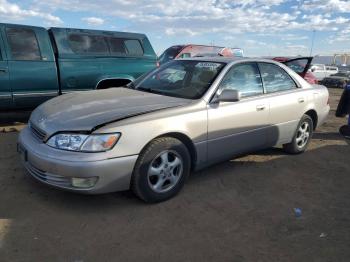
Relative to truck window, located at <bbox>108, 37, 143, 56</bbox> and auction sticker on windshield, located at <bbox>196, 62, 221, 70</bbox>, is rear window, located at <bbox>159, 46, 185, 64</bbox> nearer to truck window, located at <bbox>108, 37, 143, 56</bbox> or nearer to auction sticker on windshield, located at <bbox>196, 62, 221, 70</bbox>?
truck window, located at <bbox>108, 37, 143, 56</bbox>

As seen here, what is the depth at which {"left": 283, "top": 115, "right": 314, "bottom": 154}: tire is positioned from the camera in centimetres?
566

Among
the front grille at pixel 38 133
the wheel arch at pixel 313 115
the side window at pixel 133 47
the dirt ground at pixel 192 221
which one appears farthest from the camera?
the side window at pixel 133 47

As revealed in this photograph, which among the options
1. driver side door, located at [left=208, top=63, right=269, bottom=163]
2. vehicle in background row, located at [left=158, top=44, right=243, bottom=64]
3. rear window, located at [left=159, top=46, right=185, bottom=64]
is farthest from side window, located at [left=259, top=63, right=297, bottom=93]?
rear window, located at [left=159, top=46, right=185, bottom=64]

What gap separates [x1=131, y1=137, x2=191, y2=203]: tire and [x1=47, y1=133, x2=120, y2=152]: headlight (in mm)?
366

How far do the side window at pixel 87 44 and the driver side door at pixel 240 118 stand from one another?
12.0 feet

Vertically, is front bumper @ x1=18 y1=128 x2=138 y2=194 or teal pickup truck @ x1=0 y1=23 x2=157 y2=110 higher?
teal pickup truck @ x1=0 y1=23 x2=157 y2=110

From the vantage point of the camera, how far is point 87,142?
330 centimetres

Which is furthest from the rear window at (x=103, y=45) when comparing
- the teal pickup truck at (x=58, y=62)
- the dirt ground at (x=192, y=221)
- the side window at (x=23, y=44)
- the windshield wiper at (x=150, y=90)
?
the dirt ground at (x=192, y=221)

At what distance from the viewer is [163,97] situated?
424 cm

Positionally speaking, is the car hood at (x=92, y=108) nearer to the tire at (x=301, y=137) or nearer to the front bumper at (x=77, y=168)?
the front bumper at (x=77, y=168)

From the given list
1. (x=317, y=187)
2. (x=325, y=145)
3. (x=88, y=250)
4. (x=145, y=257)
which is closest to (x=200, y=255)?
(x=145, y=257)

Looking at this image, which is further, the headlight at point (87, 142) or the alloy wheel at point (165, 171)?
the alloy wheel at point (165, 171)

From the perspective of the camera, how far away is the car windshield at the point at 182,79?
4340 millimetres

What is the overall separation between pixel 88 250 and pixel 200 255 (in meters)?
0.92
